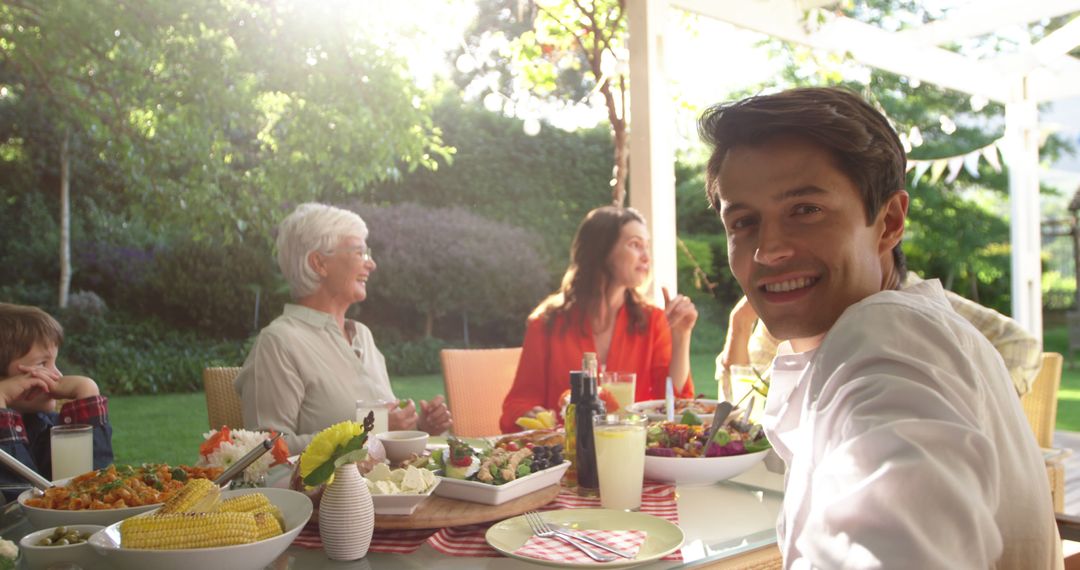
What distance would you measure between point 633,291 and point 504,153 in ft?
9.33

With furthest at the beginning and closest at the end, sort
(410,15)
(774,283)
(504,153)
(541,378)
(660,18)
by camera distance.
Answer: (504,153) → (410,15) → (660,18) → (541,378) → (774,283)

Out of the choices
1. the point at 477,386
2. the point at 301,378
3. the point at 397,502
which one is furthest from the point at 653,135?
the point at 397,502

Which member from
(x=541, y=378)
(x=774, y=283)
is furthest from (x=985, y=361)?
(x=541, y=378)

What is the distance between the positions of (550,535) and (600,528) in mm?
88

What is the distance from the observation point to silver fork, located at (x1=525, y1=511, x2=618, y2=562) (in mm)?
1101

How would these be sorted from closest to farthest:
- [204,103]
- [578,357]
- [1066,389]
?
[578,357] → [204,103] → [1066,389]

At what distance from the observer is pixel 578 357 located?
2812 millimetres

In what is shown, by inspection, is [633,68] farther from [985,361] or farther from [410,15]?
[985,361]

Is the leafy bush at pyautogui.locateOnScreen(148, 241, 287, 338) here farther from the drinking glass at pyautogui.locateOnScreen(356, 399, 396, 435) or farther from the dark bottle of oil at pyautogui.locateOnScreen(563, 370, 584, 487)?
the dark bottle of oil at pyautogui.locateOnScreen(563, 370, 584, 487)

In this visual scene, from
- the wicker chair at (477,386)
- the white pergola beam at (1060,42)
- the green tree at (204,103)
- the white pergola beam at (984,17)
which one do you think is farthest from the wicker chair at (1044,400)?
the green tree at (204,103)

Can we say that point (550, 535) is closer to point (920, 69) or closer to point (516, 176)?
point (920, 69)

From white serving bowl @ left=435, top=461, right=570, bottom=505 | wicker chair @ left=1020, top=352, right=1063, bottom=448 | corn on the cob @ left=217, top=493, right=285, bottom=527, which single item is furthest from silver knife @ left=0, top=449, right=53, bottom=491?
wicker chair @ left=1020, top=352, right=1063, bottom=448

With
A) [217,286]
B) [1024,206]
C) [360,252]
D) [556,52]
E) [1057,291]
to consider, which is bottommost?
[1057,291]

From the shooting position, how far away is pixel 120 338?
362 centimetres
